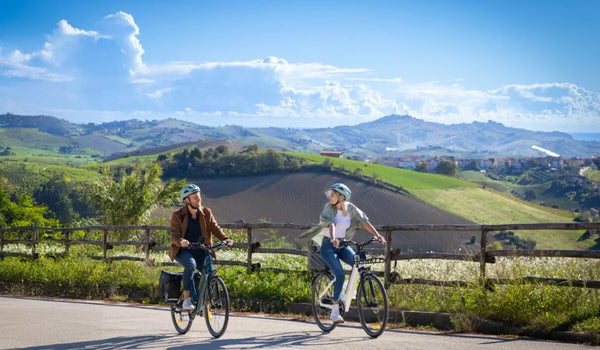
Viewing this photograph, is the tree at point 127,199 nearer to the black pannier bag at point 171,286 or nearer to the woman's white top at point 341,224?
the black pannier bag at point 171,286

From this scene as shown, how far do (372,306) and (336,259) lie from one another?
81 cm

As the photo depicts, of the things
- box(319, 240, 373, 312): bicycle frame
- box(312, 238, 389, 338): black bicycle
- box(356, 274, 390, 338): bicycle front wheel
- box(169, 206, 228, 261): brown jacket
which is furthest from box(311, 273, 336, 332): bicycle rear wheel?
box(169, 206, 228, 261): brown jacket

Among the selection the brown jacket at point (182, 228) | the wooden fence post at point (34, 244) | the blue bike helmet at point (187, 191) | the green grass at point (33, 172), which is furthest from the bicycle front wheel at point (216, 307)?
the green grass at point (33, 172)

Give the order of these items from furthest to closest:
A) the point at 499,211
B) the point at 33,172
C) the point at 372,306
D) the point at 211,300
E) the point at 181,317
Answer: the point at 33,172, the point at 499,211, the point at 181,317, the point at 211,300, the point at 372,306

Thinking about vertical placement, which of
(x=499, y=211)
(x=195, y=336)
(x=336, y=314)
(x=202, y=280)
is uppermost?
(x=202, y=280)

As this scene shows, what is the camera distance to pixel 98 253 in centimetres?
2075

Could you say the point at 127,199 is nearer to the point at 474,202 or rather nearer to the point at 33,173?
the point at 474,202

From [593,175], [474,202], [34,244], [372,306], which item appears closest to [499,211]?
[474,202]

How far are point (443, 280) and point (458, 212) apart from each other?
329 ft

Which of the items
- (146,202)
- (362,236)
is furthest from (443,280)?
(362,236)

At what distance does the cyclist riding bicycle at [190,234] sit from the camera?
9883 mm

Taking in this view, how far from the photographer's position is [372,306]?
9531 millimetres

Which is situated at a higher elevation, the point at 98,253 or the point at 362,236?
the point at 98,253

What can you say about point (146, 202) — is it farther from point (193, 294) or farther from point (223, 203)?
point (223, 203)
